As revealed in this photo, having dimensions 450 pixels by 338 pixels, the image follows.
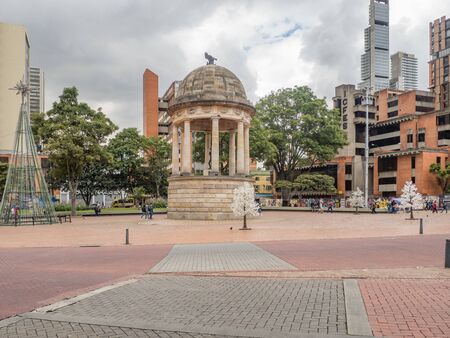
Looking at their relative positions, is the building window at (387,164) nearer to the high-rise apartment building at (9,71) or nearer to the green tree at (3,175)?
the green tree at (3,175)

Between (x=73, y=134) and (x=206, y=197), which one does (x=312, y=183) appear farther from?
(x=73, y=134)

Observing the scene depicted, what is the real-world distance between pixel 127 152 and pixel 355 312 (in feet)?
Result: 202

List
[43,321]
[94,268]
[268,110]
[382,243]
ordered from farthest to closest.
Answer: [268,110] → [382,243] → [94,268] → [43,321]

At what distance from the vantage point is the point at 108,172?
2675 inches

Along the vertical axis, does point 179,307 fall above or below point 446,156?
below

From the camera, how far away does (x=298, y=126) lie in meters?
60.1

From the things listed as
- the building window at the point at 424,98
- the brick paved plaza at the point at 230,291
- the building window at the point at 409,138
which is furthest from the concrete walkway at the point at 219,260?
the building window at the point at 424,98

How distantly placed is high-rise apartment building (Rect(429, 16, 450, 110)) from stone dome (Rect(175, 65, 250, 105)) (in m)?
59.8

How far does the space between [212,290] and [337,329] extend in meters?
3.60

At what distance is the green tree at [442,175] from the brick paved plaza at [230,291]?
52547mm

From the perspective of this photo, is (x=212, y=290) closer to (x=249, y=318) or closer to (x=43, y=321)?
(x=249, y=318)

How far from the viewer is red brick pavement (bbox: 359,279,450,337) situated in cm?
666

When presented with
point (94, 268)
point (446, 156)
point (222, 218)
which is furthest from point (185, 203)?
point (446, 156)

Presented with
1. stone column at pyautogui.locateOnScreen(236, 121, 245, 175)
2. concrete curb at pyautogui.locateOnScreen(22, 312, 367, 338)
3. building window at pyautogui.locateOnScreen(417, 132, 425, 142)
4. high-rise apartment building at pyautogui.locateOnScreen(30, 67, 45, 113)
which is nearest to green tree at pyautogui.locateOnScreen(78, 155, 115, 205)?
stone column at pyautogui.locateOnScreen(236, 121, 245, 175)
